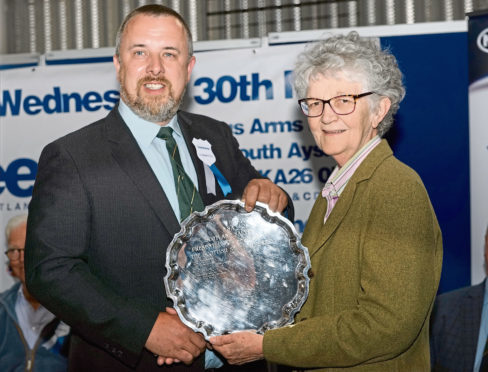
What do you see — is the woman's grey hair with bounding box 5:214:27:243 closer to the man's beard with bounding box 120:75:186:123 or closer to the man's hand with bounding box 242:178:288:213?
the man's beard with bounding box 120:75:186:123

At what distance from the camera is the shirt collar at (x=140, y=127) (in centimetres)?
250

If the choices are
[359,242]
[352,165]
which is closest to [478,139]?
[352,165]

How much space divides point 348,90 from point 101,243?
3.70 feet

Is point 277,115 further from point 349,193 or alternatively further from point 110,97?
point 349,193

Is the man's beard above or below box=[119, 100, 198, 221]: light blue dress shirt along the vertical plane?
above

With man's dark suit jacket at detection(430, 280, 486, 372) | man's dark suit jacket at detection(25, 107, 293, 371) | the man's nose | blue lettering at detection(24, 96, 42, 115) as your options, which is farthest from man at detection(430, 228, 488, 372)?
blue lettering at detection(24, 96, 42, 115)

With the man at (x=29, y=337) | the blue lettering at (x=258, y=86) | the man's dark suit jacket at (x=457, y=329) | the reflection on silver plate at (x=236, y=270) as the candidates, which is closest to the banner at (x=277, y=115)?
the blue lettering at (x=258, y=86)

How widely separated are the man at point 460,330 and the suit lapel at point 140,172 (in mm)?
2382

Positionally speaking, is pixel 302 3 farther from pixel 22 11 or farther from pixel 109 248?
pixel 109 248

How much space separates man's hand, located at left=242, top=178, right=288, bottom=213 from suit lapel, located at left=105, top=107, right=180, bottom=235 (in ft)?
1.01

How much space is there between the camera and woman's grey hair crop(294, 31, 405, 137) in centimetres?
217

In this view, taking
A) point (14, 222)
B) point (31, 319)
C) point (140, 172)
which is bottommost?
point (31, 319)

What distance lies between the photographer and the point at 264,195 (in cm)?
239

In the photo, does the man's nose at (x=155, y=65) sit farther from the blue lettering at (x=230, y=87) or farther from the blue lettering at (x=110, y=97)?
the blue lettering at (x=110, y=97)
